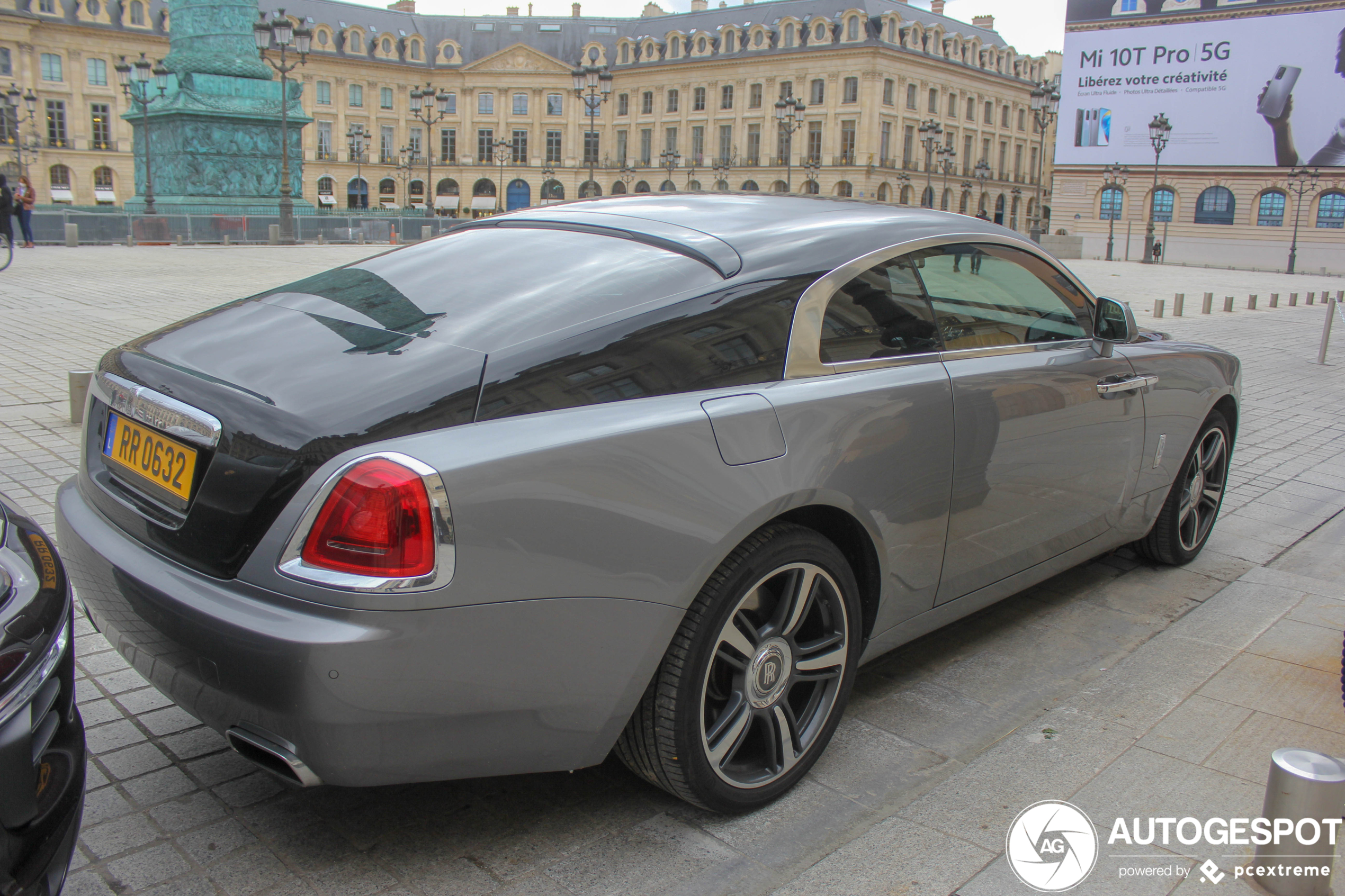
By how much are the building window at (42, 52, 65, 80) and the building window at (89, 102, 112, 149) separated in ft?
9.51

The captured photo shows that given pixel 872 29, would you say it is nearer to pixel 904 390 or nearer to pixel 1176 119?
pixel 1176 119

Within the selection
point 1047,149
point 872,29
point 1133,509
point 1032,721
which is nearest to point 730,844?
point 1032,721

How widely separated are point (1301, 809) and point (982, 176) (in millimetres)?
102532

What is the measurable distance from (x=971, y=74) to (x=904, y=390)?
103 m

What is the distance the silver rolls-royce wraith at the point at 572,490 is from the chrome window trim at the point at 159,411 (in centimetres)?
1

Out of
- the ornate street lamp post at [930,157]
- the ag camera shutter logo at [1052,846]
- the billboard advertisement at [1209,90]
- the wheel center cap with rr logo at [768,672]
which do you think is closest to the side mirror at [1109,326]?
the ag camera shutter logo at [1052,846]

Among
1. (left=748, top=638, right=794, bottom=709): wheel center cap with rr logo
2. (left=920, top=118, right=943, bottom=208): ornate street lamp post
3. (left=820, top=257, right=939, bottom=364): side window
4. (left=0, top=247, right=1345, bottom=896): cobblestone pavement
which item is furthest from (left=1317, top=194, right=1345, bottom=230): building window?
(left=748, top=638, right=794, bottom=709): wheel center cap with rr logo

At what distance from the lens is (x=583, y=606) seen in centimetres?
228

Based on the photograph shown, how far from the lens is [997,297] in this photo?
3.69m

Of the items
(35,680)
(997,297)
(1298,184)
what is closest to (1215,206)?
(1298,184)

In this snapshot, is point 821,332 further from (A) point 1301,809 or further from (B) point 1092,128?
(B) point 1092,128

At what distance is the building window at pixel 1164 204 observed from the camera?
73438 mm

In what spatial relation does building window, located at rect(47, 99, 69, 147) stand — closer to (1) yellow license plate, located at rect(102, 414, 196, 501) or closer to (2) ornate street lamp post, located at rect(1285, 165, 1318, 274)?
(2) ornate street lamp post, located at rect(1285, 165, 1318, 274)

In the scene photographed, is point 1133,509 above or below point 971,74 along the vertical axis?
below
